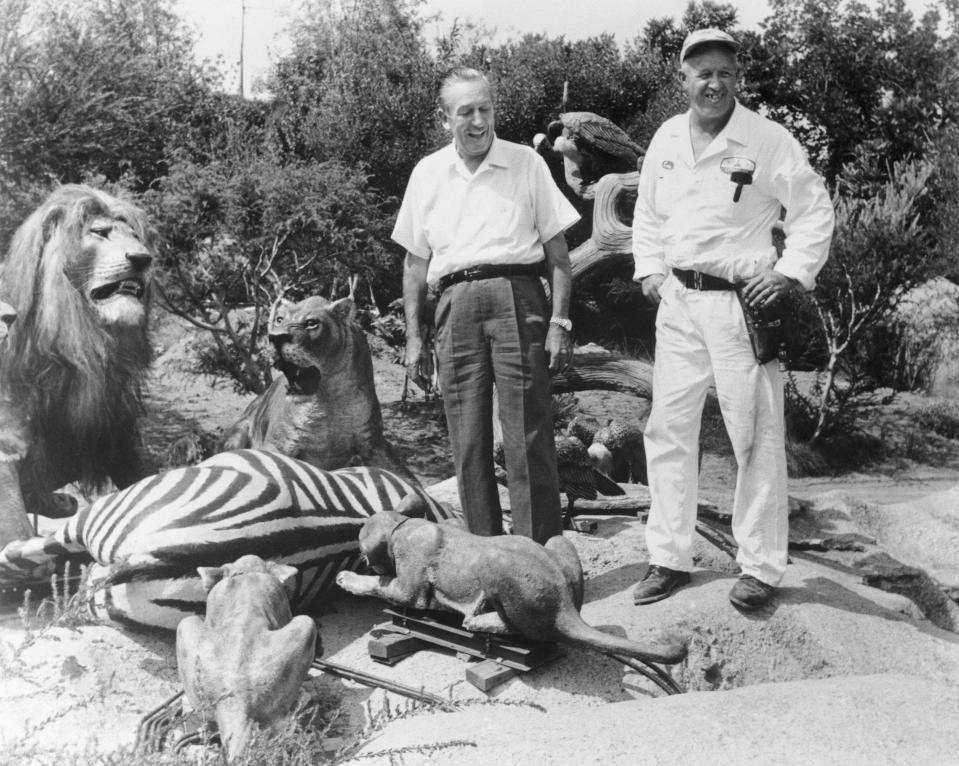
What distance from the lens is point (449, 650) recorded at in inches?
143

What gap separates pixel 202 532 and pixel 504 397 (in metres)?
1.34

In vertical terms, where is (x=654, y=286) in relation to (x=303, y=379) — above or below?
above

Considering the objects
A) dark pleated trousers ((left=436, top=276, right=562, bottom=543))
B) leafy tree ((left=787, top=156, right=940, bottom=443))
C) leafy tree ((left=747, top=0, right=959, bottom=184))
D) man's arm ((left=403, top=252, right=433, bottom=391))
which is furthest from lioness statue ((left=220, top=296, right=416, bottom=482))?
leafy tree ((left=787, top=156, right=940, bottom=443))

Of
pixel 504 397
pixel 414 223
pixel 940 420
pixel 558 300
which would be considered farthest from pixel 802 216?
pixel 940 420

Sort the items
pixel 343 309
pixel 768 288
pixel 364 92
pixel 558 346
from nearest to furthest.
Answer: pixel 768 288, pixel 558 346, pixel 343 309, pixel 364 92

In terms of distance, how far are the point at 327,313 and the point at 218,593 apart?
1990 mm

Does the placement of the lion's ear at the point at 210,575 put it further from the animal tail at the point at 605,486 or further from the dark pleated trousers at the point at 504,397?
the animal tail at the point at 605,486

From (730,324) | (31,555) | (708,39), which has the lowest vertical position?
(31,555)

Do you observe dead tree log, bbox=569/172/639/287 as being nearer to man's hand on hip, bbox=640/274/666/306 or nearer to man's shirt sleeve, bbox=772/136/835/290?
man's hand on hip, bbox=640/274/666/306

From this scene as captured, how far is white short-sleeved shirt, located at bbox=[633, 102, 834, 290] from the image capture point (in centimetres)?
394

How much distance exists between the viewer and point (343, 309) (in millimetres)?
5027

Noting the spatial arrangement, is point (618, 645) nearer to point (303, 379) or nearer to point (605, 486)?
point (303, 379)

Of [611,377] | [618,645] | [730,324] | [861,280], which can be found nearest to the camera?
[618,645]

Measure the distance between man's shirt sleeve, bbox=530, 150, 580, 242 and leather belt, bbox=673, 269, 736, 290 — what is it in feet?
1.79
